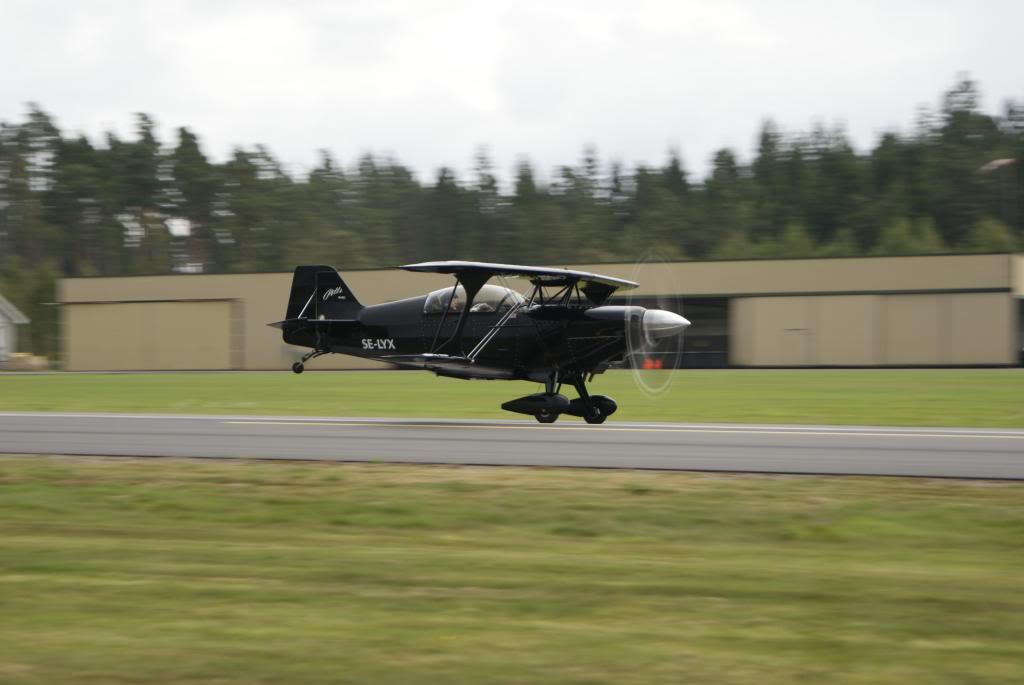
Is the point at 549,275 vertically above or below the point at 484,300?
above

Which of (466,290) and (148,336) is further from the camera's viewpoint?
(148,336)

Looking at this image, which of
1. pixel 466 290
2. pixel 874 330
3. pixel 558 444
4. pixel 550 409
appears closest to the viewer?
pixel 558 444

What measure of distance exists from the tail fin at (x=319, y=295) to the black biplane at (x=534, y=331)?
84.4 inches

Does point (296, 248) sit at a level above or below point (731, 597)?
above

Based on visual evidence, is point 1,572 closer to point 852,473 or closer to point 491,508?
point 491,508

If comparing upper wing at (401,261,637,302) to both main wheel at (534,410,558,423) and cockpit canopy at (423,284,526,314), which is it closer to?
cockpit canopy at (423,284,526,314)

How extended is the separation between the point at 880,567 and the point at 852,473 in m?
4.70

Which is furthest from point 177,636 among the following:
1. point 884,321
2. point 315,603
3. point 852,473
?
point 884,321

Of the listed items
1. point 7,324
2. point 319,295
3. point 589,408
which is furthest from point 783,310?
point 7,324

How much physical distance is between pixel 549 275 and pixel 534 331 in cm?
116

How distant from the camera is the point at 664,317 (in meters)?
20.4

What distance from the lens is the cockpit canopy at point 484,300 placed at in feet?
70.9

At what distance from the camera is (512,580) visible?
25.7ft

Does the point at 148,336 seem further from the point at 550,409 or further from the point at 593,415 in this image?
the point at 593,415
